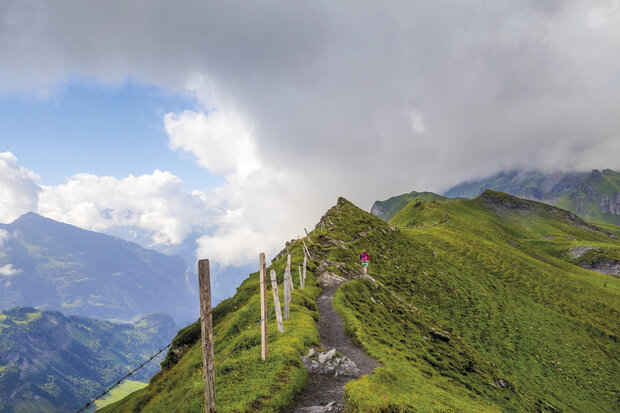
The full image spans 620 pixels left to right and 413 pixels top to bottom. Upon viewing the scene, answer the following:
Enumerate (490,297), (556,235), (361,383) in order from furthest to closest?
(556,235) → (490,297) → (361,383)

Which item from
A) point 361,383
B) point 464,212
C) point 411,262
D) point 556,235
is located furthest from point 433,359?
point 556,235

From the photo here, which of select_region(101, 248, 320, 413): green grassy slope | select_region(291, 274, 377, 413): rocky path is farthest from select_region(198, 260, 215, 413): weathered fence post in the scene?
select_region(291, 274, 377, 413): rocky path

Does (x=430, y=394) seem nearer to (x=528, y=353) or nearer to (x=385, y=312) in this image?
(x=385, y=312)

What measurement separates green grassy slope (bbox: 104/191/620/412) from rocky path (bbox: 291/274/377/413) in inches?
30.6

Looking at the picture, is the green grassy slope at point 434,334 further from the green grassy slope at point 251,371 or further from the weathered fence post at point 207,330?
the weathered fence post at point 207,330

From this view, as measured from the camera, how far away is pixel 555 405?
41.1 meters

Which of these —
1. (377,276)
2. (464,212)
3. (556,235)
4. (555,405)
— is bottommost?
(555,405)

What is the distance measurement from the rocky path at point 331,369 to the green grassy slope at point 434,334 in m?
0.78

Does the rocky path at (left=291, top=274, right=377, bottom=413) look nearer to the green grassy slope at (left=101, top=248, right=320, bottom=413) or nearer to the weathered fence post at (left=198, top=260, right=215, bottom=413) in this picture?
the green grassy slope at (left=101, top=248, right=320, bottom=413)

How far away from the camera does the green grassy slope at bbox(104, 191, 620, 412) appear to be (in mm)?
17500

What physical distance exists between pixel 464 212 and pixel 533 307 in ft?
433

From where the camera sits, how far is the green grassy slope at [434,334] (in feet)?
57.4

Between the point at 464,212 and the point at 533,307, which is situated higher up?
the point at 464,212

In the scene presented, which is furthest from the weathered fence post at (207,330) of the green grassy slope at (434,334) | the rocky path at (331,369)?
the rocky path at (331,369)
